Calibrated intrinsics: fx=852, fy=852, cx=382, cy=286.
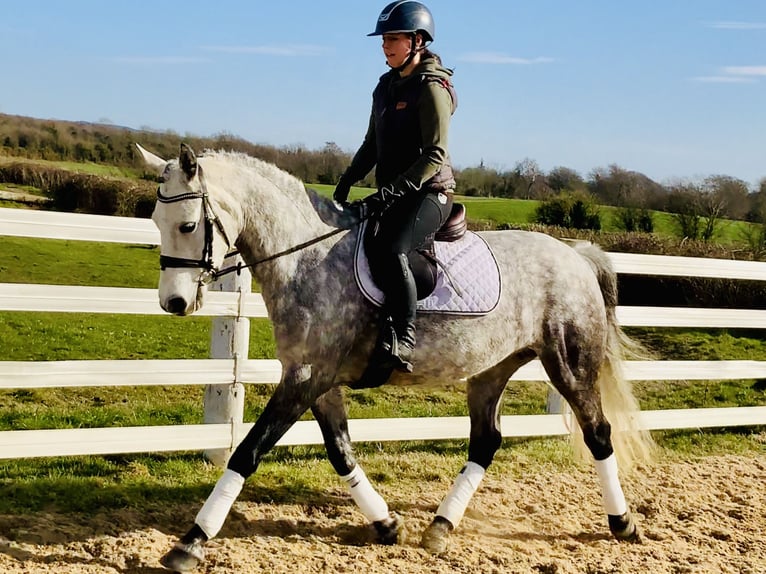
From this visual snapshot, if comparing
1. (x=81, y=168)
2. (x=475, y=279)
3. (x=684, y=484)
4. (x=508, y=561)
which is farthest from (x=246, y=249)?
(x=81, y=168)

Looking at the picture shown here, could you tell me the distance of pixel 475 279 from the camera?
15.0 ft

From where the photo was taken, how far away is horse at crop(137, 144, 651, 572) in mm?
3936

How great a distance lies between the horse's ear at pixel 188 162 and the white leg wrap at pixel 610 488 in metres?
2.92

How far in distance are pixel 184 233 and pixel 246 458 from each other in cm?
112

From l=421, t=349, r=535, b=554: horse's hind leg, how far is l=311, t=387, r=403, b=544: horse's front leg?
27cm

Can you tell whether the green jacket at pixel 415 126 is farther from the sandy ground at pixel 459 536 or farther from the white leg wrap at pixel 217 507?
the sandy ground at pixel 459 536

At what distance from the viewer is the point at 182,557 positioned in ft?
13.1

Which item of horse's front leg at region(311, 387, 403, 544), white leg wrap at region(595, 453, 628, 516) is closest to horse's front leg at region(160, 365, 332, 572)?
horse's front leg at region(311, 387, 403, 544)

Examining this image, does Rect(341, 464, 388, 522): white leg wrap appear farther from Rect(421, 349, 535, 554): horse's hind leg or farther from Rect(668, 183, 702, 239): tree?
Rect(668, 183, 702, 239): tree

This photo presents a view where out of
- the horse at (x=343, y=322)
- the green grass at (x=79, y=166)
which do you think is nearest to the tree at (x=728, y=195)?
the green grass at (x=79, y=166)

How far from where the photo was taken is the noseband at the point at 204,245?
3.85 metres

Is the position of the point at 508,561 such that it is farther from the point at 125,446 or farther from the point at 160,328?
the point at 160,328

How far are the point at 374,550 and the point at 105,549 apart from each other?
139cm

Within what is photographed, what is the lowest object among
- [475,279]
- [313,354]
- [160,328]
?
[160,328]
